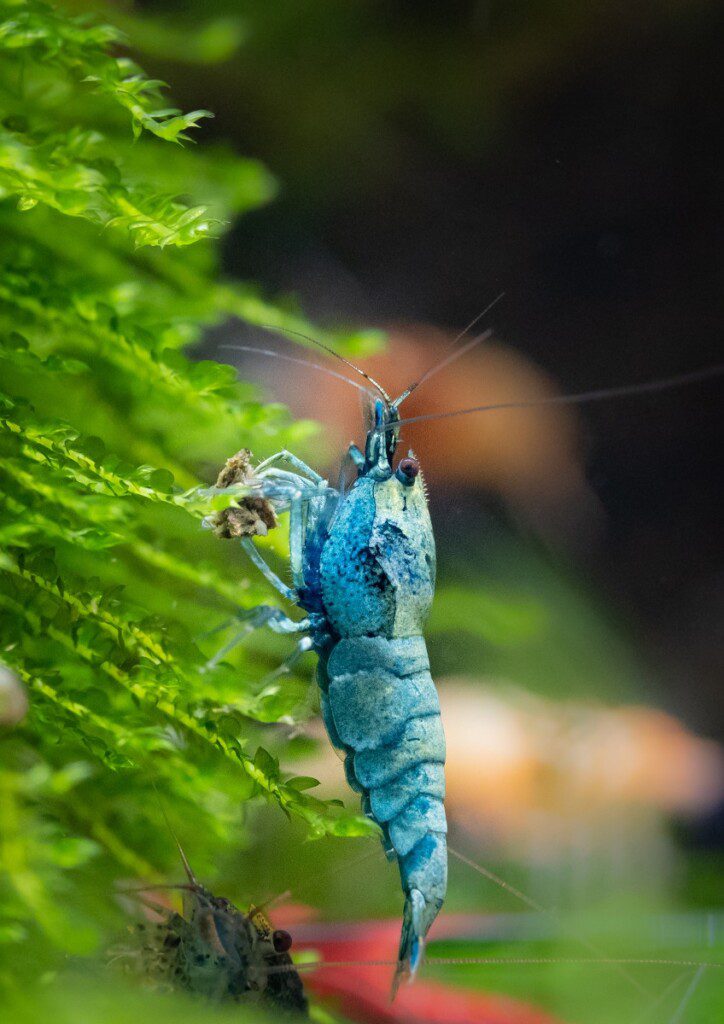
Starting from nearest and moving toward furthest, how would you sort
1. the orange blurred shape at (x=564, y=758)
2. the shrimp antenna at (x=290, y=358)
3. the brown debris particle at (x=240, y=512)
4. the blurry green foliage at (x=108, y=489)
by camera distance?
the blurry green foliage at (x=108, y=489), the brown debris particle at (x=240, y=512), the shrimp antenna at (x=290, y=358), the orange blurred shape at (x=564, y=758)

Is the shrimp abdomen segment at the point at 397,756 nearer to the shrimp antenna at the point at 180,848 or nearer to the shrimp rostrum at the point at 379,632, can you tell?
the shrimp rostrum at the point at 379,632

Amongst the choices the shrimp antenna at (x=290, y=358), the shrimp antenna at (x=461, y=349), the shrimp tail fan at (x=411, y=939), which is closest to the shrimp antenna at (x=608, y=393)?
the shrimp antenna at (x=461, y=349)

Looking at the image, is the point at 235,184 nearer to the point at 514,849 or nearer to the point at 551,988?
the point at 514,849

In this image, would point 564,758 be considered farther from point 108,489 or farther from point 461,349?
point 108,489

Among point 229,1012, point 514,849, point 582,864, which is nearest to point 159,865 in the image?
point 229,1012

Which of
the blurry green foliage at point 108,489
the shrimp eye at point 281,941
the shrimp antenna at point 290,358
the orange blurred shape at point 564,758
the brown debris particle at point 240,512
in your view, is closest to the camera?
the blurry green foliage at point 108,489

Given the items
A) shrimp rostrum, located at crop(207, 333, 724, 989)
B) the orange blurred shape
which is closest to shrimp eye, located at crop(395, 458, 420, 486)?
shrimp rostrum, located at crop(207, 333, 724, 989)

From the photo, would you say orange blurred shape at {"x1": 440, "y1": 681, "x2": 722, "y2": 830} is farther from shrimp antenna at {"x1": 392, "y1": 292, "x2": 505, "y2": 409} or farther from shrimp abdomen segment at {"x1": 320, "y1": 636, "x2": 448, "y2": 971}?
shrimp antenna at {"x1": 392, "y1": 292, "x2": 505, "y2": 409}

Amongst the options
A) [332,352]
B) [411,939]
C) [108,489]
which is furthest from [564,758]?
[108,489]
